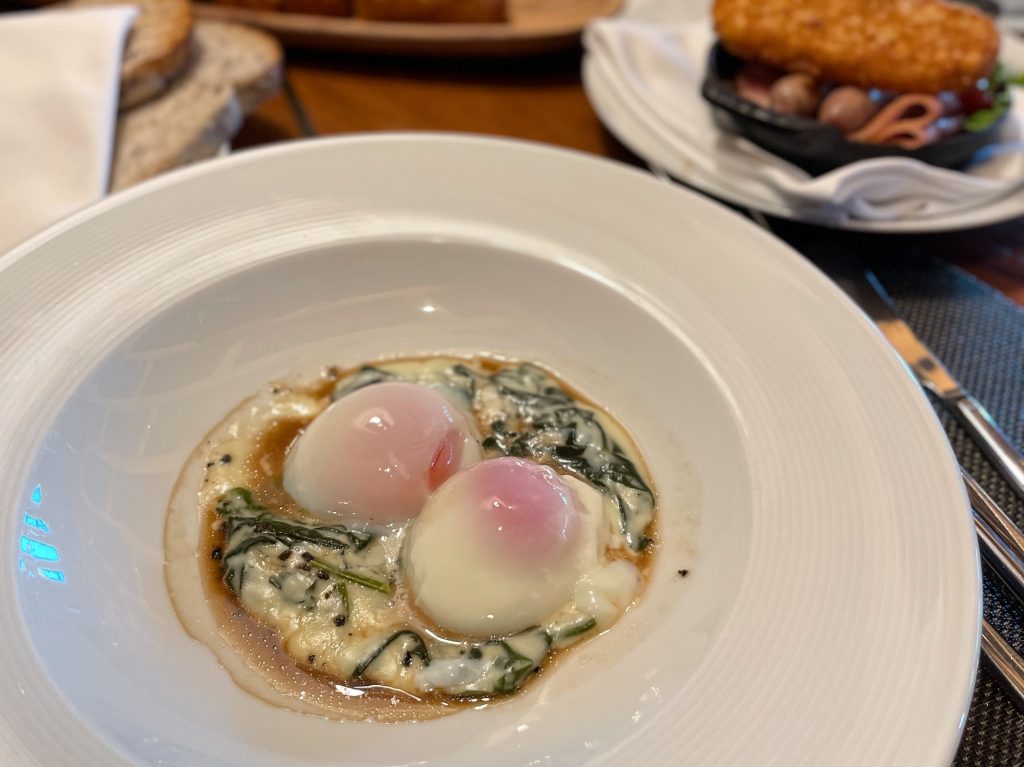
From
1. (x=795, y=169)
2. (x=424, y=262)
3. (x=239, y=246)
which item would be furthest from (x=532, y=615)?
(x=795, y=169)

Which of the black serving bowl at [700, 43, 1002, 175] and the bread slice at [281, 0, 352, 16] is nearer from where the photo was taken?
the black serving bowl at [700, 43, 1002, 175]

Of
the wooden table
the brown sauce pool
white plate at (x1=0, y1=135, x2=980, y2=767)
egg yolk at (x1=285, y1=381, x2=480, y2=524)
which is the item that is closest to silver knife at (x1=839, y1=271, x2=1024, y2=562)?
white plate at (x1=0, y1=135, x2=980, y2=767)

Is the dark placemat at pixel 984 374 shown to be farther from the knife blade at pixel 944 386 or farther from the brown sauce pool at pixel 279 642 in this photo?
the brown sauce pool at pixel 279 642

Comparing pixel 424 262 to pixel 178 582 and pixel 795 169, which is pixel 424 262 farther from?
pixel 795 169

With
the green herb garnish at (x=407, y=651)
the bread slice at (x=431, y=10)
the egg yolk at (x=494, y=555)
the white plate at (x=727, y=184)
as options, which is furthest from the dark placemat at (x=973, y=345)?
the bread slice at (x=431, y=10)

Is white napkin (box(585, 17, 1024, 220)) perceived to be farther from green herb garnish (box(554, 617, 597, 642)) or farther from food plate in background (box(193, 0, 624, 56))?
green herb garnish (box(554, 617, 597, 642))

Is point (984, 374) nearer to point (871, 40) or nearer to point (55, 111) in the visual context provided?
point (871, 40)
